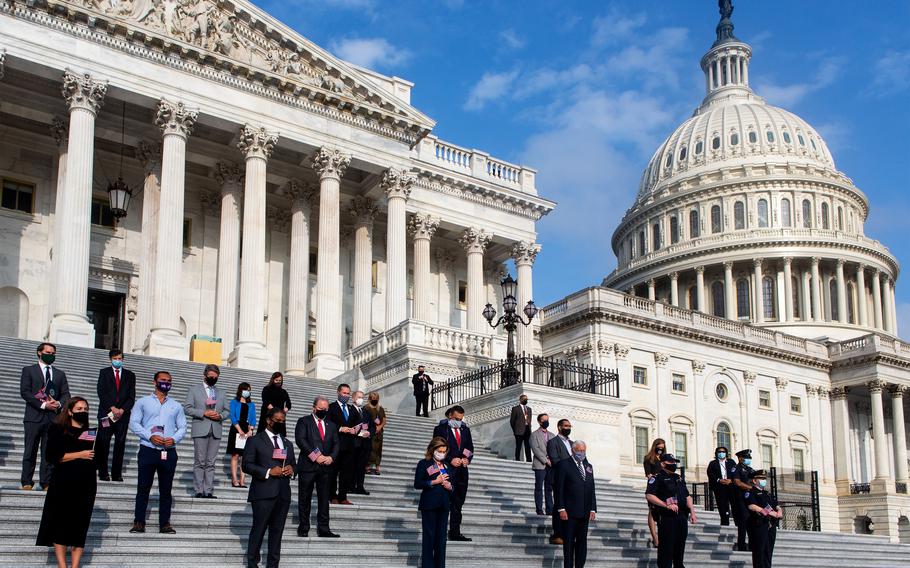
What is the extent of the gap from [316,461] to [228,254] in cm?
2444

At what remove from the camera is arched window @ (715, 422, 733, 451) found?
63.4m

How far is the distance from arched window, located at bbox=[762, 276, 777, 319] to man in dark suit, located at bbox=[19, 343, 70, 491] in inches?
3214

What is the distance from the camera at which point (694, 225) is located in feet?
328

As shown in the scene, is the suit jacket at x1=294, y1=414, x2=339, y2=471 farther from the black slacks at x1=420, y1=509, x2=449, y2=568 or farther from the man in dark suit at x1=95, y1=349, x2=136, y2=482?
the man in dark suit at x1=95, y1=349, x2=136, y2=482

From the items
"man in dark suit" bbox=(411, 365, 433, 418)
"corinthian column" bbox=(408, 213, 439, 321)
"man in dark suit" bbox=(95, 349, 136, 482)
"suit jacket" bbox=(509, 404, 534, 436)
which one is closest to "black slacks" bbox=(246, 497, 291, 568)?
"man in dark suit" bbox=(95, 349, 136, 482)

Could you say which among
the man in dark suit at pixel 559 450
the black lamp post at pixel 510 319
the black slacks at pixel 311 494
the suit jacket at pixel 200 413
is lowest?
the black slacks at pixel 311 494

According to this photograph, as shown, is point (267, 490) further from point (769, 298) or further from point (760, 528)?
point (769, 298)

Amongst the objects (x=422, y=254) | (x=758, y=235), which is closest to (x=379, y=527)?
(x=422, y=254)

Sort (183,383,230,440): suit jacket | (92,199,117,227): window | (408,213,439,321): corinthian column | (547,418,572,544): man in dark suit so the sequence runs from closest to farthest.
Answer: (183,383,230,440): suit jacket, (547,418,572,544): man in dark suit, (92,199,117,227): window, (408,213,439,321): corinthian column

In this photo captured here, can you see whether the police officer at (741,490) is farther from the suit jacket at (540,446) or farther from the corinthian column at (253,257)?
the corinthian column at (253,257)

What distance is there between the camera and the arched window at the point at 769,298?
90.9 m

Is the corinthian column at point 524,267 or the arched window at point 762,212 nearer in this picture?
the corinthian column at point 524,267

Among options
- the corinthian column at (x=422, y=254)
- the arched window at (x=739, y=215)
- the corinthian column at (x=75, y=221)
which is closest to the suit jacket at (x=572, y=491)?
the corinthian column at (x=75, y=221)

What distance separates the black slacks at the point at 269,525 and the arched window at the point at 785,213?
8856cm
